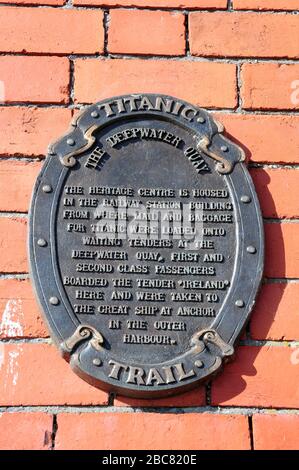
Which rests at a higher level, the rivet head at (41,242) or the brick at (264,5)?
the brick at (264,5)

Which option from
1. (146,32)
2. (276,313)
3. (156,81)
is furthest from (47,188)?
(276,313)

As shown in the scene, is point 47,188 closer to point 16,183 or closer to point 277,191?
point 16,183

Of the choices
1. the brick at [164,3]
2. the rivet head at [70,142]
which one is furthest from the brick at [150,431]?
the brick at [164,3]

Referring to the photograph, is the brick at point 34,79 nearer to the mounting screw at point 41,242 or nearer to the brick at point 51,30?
the brick at point 51,30

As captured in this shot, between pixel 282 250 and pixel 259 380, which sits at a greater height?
pixel 282 250

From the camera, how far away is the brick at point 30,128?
6.28 feet

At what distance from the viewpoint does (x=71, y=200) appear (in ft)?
6.05

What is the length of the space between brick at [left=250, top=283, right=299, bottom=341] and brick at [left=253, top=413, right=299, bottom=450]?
18 cm

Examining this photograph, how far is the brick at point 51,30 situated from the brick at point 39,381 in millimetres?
761

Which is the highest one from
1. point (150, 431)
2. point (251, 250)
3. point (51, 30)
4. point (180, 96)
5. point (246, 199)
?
point (51, 30)

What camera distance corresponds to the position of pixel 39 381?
173 centimetres

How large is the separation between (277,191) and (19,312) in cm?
68
